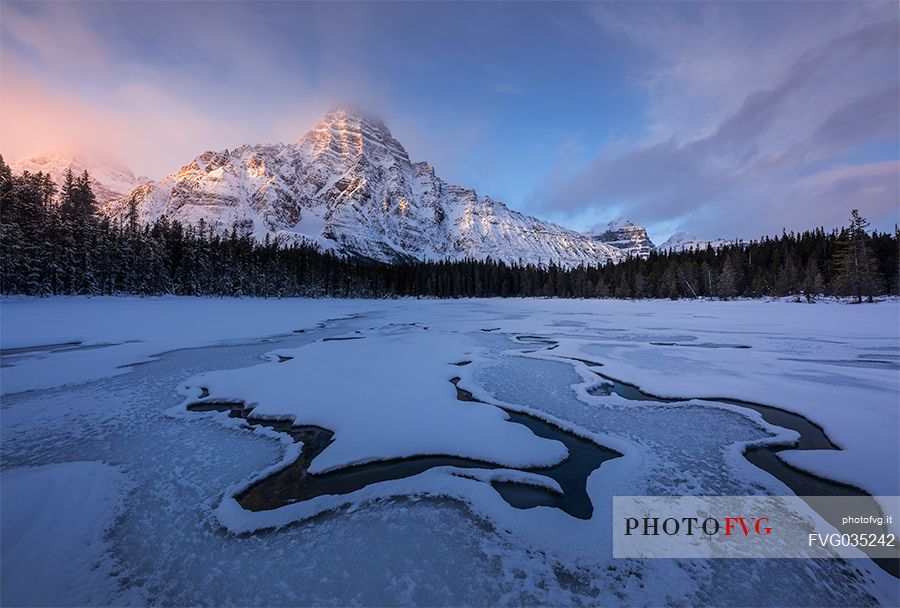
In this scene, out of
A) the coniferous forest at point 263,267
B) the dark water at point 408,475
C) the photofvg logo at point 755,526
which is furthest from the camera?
the coniferous forest at point 263,267

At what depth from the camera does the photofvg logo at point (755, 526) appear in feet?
13.2

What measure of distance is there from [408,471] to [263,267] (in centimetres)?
8533

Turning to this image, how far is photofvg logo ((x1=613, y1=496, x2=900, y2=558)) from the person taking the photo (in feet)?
13.2

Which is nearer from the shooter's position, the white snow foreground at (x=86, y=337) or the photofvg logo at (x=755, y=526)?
the photofvg logo at (x=755, y=526)

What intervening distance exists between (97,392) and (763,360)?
21.6 meters

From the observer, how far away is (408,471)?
5.86m

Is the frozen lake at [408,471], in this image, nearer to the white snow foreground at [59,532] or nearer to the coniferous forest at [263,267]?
the white snow foreground at [59,532]

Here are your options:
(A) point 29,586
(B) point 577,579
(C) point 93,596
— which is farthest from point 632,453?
(A) point 29,586

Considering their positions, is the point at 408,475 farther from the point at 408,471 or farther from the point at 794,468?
the point at 794,468

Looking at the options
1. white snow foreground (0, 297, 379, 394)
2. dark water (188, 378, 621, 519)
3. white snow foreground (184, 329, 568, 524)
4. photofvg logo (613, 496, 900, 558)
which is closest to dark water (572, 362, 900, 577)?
photofvg logo (613, 496, 900, 558)

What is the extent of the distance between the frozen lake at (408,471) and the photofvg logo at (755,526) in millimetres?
178

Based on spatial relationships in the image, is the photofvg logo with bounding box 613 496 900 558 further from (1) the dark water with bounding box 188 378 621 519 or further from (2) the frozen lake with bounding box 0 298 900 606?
(1) the dark water with bounding box 188 378 621 519

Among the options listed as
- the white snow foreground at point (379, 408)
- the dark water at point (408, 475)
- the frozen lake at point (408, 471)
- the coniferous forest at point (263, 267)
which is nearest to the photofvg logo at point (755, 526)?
the frozen lake at point (408, 471)

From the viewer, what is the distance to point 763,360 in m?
13.1
